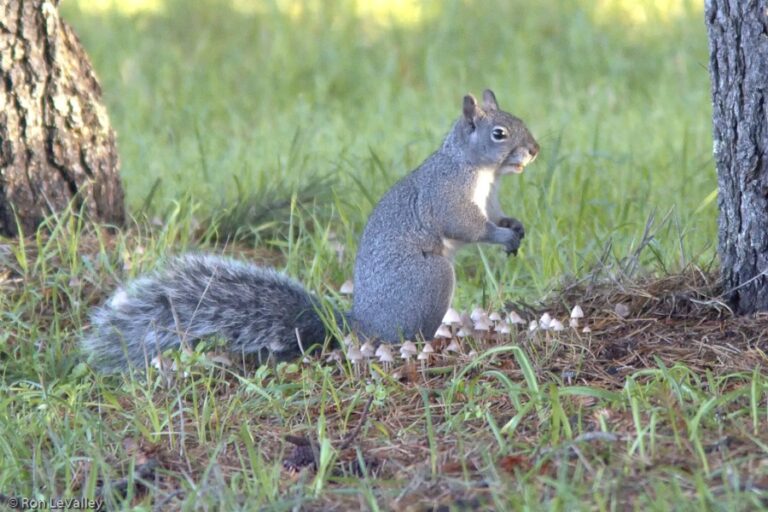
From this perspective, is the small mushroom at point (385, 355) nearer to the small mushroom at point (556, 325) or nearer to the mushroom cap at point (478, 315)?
the mushroom cap at point (478, 315)

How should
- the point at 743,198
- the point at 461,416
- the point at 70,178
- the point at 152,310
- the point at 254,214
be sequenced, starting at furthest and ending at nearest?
the point at 254,214
the point at 70,178
the point at 152,310
the point at 743,198
the point at 461,416

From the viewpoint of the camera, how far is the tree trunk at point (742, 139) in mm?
3225

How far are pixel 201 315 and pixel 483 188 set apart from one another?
3.57ft

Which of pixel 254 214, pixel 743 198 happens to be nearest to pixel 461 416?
pixel 743 198

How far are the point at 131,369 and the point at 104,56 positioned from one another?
18.3 ft

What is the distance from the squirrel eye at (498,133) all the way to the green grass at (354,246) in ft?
1.39

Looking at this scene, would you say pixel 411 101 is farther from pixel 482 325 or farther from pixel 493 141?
pixel 482 325

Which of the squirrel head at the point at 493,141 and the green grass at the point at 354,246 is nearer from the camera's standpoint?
the green grass at the point at 354,246

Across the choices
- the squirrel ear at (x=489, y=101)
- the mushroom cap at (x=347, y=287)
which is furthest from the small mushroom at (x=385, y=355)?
the squirrel ear at (x=489, y=101)

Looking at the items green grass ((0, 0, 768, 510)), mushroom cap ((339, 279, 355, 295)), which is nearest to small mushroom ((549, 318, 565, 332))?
green grass ((0, 0, 768, 510))

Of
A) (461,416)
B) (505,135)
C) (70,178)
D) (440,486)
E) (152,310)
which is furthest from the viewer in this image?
(70,178)

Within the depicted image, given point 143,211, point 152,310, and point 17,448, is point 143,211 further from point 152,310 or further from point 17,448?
point 17,448

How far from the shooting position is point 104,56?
8633 millimetres

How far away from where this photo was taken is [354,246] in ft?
15.8
